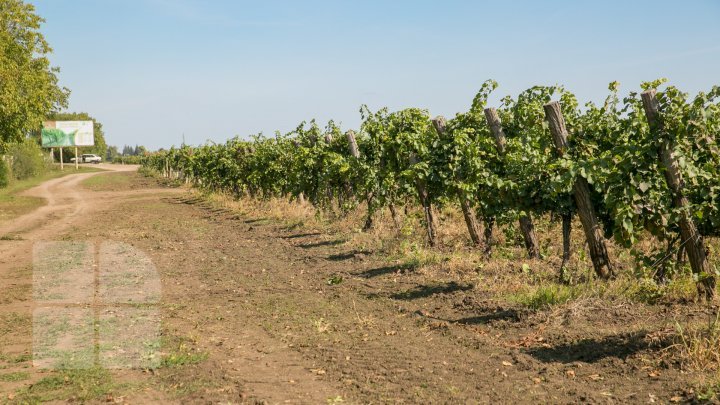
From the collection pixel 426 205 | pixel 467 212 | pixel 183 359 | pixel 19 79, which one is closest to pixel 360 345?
pixel 183 359

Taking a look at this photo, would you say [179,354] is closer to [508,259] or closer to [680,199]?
[680,199]

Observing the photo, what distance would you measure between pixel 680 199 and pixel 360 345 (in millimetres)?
3071

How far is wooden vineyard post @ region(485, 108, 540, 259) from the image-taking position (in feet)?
29.7

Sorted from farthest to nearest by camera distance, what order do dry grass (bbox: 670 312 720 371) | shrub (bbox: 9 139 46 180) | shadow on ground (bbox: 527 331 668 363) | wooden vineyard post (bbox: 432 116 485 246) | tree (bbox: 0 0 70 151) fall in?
shrub (bbox: 9 139 46 180), tree (bbox: 0 0 70 151), wooden vineyard post (bbox: 432 116 485 246), shadow on ground (bbox: 527 331 668 363), dry grass (bbox: 670 312 720 371)

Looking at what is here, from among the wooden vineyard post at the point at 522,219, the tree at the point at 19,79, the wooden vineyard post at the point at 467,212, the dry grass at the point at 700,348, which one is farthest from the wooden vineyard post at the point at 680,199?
the tree at the point at 19,79

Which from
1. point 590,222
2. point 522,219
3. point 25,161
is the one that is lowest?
point 522,219

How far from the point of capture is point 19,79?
24.5 m

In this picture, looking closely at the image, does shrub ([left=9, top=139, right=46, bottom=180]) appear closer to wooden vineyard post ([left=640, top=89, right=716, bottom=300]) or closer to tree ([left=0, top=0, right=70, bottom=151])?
tree ([left=0, top=0, right=70, bottom=151])

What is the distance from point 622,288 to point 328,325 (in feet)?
A: 9.41

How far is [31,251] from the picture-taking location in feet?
44.0

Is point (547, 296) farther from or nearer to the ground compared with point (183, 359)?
farther from the ground

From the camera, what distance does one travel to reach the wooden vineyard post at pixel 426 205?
1099cm

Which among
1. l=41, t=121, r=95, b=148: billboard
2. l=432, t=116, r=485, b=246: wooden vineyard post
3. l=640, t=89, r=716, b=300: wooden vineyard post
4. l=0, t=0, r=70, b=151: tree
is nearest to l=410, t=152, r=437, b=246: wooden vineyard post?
l=432, t=116, r=485, b=246: wooden vineyard post

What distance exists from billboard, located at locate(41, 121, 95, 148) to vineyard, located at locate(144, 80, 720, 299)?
221 feet
